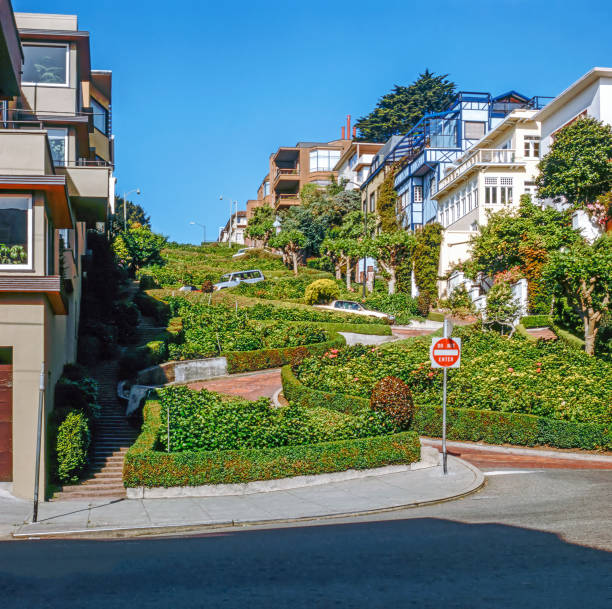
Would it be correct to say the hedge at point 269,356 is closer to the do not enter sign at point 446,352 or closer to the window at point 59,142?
the window at point 59,142

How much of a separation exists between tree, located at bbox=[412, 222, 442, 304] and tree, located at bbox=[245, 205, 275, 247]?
28.7 meters

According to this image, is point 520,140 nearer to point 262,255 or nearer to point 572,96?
point 572,96

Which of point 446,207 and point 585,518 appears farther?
point 446,207

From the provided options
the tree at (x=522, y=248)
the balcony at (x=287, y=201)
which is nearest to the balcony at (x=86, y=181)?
the tree at (x=522, y=248)

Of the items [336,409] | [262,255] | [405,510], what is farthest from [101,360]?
[262,255]

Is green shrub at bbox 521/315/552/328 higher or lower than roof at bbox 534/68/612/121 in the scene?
lower

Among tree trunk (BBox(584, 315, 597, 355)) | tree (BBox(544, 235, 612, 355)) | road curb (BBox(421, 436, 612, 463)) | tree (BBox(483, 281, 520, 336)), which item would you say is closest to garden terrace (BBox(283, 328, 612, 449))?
road curb (BBox(421, 436, 612, 463))

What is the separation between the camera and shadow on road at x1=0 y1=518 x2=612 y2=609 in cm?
795

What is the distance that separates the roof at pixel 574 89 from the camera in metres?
37.9

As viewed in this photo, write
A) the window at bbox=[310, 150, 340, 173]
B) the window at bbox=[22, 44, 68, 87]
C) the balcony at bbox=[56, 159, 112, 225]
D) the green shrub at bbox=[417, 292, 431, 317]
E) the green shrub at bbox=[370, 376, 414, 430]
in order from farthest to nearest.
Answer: the window at bbox=[310, 150, 340, 173] → the green shrub at bbox=[417, 292, 431, 317] → the window at bbox=[22, 44, 68, 87] → the balcony at bbox=[56, 159, 112, 225] → the green shrub at bbox=[370, 376, 414, 430]

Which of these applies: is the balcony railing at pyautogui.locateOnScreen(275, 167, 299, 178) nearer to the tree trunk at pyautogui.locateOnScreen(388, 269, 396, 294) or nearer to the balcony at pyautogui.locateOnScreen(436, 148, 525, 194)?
the tree trunk at pyautogui.locateOnScreen(388, 269, 396, 294)

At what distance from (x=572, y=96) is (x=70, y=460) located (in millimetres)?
35517

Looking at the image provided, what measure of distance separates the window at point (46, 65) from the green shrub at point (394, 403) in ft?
45.6

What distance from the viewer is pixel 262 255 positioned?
76.6m
